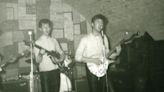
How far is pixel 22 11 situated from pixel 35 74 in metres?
1.72

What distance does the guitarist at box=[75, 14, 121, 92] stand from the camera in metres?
3.89

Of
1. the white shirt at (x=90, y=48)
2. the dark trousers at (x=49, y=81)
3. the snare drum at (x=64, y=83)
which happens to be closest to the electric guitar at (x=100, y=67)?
the white shirt at (x=90, y=48)

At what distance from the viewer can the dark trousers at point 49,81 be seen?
406 cm

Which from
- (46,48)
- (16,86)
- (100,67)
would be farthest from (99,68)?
(16,86)

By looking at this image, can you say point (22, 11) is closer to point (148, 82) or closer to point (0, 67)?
point (0, 67)

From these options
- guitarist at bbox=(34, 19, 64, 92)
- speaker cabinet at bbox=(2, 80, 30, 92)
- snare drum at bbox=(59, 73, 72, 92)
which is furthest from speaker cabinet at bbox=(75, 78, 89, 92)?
speaker cabinet at bbox=(2, 80, 30, 92)

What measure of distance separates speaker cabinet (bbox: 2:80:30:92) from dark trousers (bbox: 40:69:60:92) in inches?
24.4

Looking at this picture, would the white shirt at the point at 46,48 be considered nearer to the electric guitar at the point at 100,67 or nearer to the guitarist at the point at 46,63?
the guitarist at the point at 46,63

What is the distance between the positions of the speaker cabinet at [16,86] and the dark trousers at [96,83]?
1343 millimetres

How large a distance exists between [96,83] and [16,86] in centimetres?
163

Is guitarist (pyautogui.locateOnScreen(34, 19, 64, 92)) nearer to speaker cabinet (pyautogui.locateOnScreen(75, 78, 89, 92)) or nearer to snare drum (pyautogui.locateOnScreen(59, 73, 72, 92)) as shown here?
snare drum (pyautogui.locateOnScreen(59, 73, 72, 92))

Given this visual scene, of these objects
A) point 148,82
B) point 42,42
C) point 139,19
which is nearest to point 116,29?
point 139,19

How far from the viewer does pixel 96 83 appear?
3.86m

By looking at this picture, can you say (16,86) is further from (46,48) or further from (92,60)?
(92,60)
